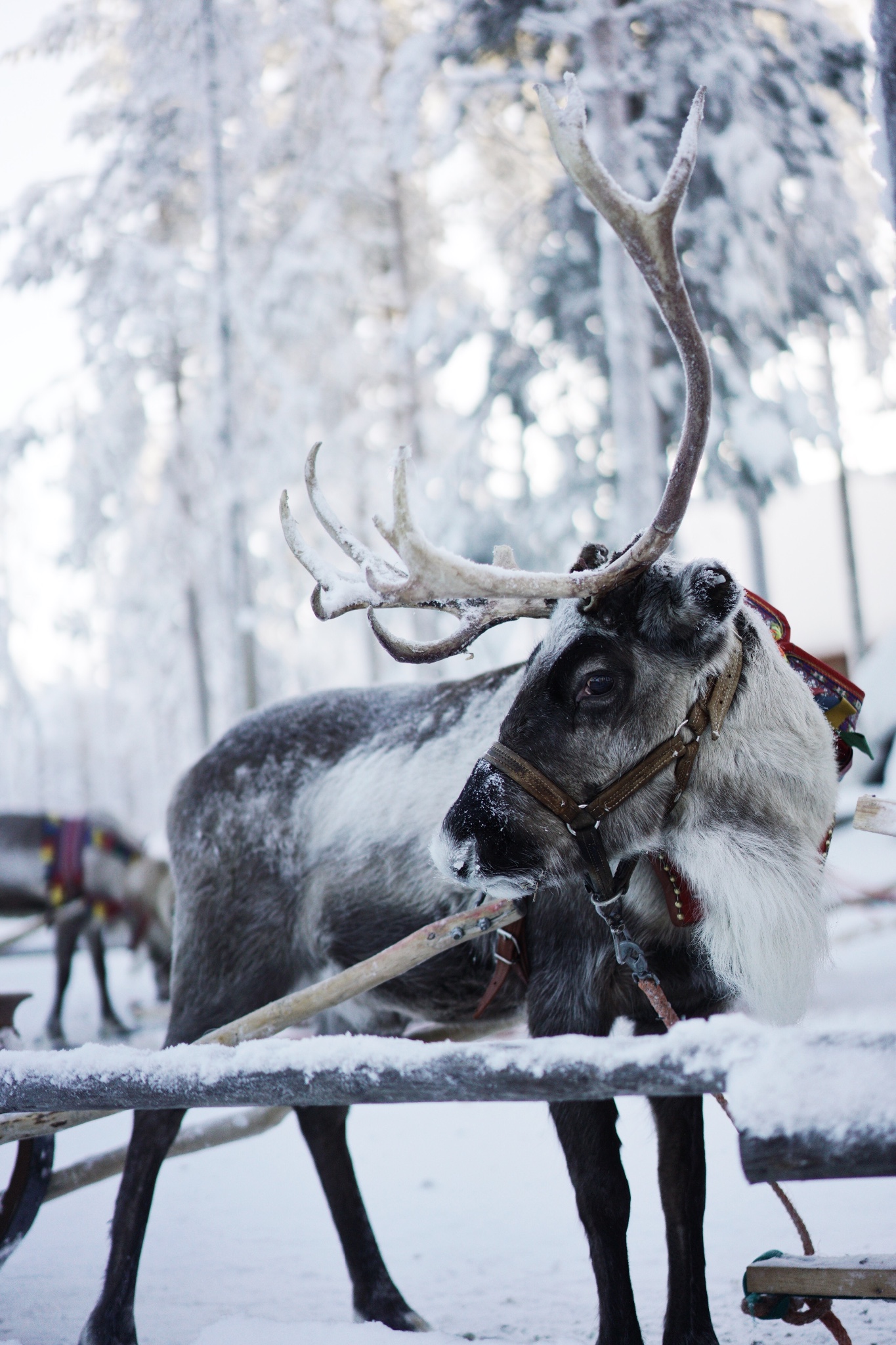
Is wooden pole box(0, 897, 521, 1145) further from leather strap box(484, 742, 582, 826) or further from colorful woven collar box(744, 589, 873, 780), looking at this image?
colorful woven collar box(744, 589, 873, 780)

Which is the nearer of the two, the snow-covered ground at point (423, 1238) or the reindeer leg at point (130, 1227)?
the reindeer leg at point (130, 1227)

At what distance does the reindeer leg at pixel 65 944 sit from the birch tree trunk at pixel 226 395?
11.6 feet

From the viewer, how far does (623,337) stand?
26.0 feet

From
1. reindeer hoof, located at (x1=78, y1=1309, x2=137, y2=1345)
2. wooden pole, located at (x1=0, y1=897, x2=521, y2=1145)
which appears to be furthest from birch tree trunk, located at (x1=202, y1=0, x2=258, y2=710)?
wooden pole, located at (x1=0, y1=897, x2=521, y2=1145)

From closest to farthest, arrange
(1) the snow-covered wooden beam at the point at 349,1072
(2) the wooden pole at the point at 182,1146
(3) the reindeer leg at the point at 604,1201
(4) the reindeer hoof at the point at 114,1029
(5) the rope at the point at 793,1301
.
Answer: (1) the snow-covered wooden beam at the point at 349,1072, (5) the rope at the point at 793,1301, (3) the reindeer leg at the point at 604,1201, (2) the wooden pole at the point at 182,1146, (4) the reindeer hoof at the point at 114,1029

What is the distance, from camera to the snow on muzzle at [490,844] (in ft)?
7.20

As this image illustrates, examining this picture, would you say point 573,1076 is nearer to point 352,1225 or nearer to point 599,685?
point 599,685

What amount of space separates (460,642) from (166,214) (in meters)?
13.6

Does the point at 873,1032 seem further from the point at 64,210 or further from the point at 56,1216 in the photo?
the point at 64,210

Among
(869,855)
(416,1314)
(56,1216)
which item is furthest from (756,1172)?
(869,855)

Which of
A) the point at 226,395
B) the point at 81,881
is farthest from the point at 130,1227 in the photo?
the point at 226,395

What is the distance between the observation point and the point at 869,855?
10.4 m

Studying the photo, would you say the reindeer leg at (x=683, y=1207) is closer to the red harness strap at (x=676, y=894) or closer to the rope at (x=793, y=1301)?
the rope at (x=793, y=1301)

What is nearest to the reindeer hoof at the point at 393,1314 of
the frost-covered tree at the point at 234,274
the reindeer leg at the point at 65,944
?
the reindeer leg at the point at 65,944
